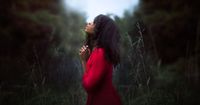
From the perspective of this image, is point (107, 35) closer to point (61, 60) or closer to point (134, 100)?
point (134, 100)

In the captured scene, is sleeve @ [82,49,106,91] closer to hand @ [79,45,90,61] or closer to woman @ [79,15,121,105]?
woman @ [79,15,121,105]

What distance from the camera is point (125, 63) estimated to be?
13.0ft

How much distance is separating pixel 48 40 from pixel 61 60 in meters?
1.20

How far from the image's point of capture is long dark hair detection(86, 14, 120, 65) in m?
1.96

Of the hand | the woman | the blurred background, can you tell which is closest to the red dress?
the woman

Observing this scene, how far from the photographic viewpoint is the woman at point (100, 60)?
185 cm

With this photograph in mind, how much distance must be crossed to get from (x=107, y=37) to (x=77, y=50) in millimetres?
2671

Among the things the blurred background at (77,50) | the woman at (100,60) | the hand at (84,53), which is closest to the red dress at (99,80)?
the woman at (100,60)

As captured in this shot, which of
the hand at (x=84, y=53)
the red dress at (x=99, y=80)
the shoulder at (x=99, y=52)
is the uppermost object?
the hand at (x=84, y=53)

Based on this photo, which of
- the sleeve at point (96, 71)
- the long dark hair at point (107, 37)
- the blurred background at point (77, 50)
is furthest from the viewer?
the blurred background at point (77, 50)

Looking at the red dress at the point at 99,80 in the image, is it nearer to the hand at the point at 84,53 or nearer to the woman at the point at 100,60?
the woman at the point at 100,60

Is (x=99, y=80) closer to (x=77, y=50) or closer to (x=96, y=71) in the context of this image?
(x=96, y=71)

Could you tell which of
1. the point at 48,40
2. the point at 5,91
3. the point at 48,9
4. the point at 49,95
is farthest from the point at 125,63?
the point at 48,9

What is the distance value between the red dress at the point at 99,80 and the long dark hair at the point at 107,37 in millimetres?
57
